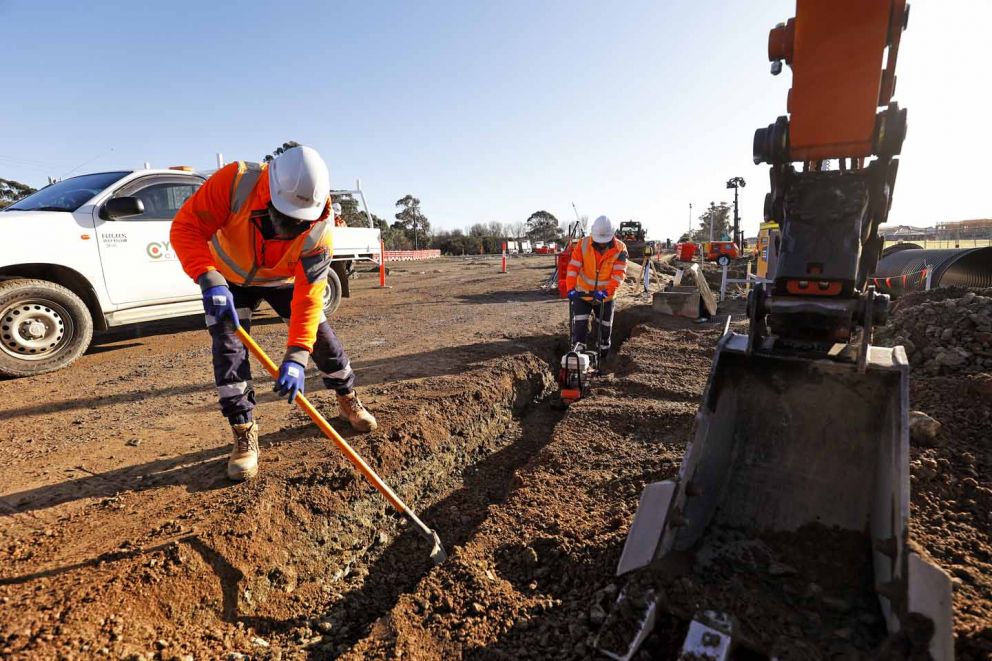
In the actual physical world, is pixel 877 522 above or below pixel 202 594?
above

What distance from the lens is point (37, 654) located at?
1725mm

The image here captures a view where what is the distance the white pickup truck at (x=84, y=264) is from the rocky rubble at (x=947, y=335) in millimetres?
7507

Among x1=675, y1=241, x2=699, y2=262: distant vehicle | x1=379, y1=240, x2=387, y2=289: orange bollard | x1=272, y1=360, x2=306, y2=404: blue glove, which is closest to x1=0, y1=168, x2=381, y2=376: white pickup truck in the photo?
x1=272, y1=360, x2=306, y2=404: blue glove

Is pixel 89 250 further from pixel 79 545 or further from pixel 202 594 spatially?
pixel 202 594

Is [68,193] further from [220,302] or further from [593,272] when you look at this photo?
[593,272]

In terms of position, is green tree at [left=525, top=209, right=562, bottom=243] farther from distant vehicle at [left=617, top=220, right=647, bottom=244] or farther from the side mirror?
the side mirror

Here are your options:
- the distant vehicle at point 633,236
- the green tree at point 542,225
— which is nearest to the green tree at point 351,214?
the distant vehicle at point 633,236

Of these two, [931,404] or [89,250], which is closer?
[931,404]

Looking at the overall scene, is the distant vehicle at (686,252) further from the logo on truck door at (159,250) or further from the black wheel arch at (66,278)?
the black wheel arch at (66,278)

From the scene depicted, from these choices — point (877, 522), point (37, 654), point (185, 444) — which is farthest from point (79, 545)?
point (877, 522)

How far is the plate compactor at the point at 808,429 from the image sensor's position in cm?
185

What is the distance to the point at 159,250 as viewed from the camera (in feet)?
18.5

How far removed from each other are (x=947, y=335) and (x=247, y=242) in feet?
19.1

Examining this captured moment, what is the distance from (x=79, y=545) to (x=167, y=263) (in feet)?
14.3
